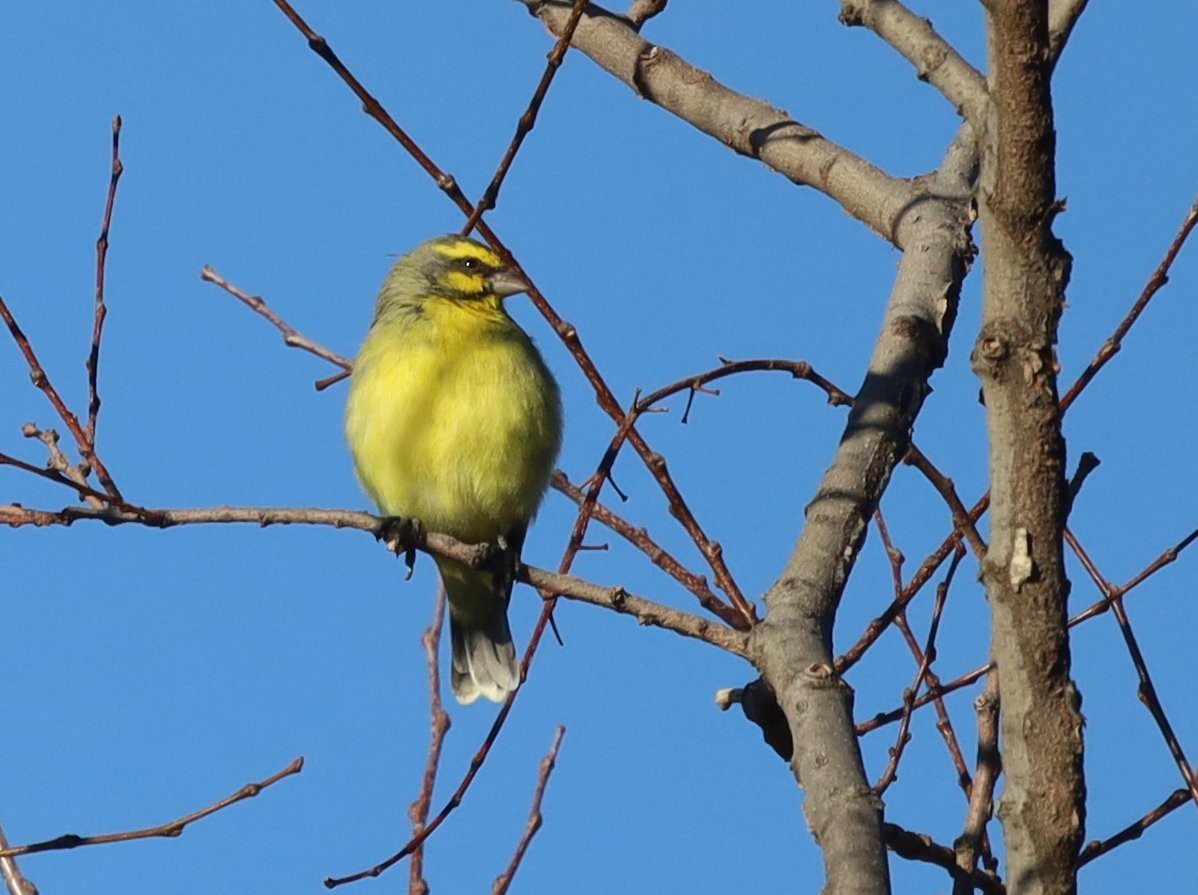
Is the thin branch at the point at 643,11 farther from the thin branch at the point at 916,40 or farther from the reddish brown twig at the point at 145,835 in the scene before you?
the reddish brown twig at the point at 145,835

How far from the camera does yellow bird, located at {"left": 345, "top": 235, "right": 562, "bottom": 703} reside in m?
5.50

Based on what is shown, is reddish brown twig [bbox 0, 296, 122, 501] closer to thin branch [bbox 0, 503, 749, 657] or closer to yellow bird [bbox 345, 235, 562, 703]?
thin branch [bbox 0, 503, 749, 657]

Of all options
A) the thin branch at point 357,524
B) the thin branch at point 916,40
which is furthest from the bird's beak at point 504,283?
the thin branch at point 357,524

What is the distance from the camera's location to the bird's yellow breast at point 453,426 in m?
5.50

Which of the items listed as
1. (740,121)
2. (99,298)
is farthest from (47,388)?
(740,121)

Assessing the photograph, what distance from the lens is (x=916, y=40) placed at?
14.4ft

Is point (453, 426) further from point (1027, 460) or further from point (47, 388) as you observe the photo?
point (1027, 460)

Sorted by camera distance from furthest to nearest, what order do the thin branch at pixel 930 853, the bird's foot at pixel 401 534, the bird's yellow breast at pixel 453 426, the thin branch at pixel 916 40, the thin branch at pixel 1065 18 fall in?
the bird's yellow breast at pixel 453 426, the bird's foot at pixel 401 534, the thin branch at pixel 1065 18, the thin branch at pixel 916 40, the thin branch at pixel 930 853

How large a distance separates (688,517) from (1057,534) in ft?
3.35

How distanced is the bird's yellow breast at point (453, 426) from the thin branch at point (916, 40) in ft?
5.76

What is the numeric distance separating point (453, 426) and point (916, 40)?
200 centimetres

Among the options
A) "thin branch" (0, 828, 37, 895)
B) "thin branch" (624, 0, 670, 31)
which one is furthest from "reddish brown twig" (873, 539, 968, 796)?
"thin branch" (624, 0, 670, 31)

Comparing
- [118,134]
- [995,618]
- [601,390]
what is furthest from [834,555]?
[118,134]

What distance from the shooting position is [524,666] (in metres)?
3.73
